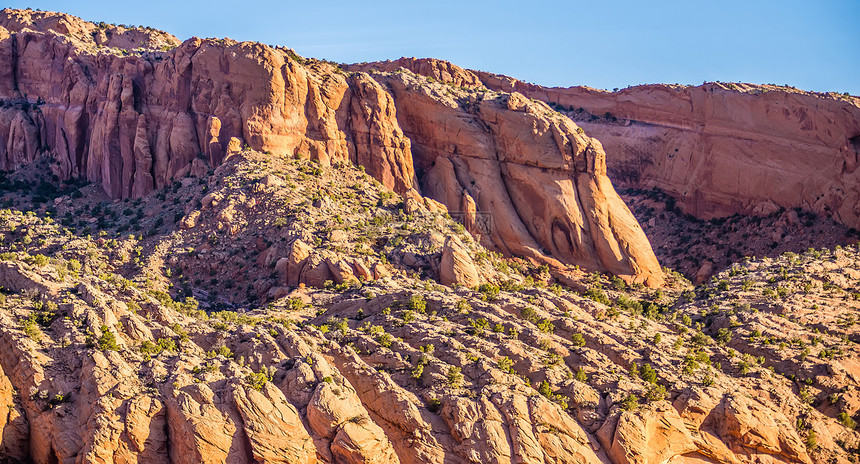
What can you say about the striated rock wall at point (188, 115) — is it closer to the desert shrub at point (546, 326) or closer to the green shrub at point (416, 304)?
the green shrub at point (416, 304)

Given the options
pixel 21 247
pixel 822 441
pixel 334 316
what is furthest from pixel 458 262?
pixel 21 247

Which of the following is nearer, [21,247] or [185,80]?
[21,247]

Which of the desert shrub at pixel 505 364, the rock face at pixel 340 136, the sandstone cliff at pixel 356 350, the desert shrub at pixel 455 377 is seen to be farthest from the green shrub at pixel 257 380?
the rock face at pixel 340 136

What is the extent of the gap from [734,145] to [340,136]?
4310 cm

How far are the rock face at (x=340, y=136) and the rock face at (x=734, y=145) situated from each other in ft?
77.4

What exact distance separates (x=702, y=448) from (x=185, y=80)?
46.3m

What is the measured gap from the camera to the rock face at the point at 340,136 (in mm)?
67625

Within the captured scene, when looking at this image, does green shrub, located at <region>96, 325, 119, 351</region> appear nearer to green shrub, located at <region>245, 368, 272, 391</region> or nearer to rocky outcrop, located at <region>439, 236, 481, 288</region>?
green shrub, located at <region>245, 368, 272, 391</region>

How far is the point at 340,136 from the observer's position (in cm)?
7088

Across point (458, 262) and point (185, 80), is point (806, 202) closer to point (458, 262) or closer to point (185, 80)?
point (458, 262)

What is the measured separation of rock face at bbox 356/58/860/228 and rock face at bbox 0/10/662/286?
23602 mm

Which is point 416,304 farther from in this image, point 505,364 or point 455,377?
point 455,377

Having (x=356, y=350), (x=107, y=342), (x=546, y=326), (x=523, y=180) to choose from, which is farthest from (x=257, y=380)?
(x=523, y=180)

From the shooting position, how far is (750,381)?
4812 cm
